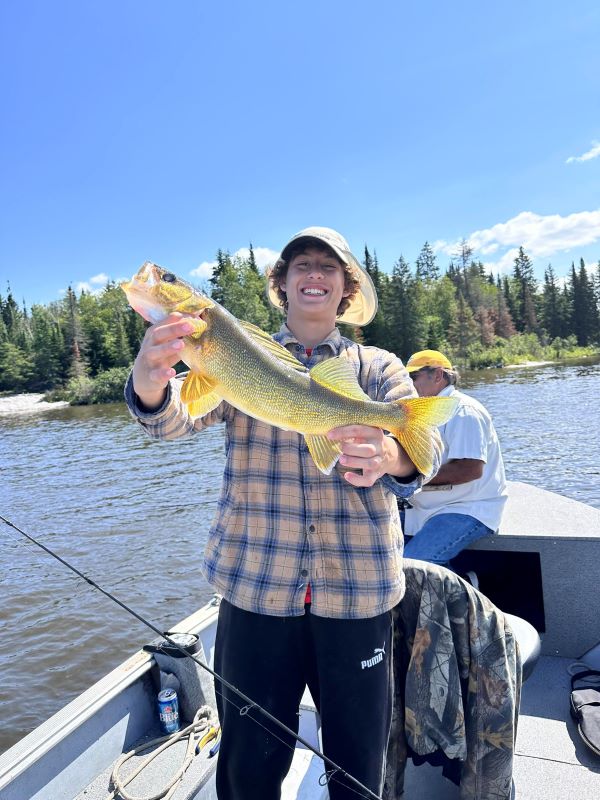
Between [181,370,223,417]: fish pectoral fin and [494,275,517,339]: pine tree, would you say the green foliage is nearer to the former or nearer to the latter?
[494,275,517,339]: pine tree

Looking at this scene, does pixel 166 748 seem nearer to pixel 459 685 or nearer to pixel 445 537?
pixel 459 685

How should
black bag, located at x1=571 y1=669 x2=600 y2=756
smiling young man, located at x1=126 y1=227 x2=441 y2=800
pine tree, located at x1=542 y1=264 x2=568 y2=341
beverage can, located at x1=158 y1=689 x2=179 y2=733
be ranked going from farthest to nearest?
pine tree, located at x1=542 y1=264 x2=568 y2=341, beverage can, located at x1=158 y1=689 x2=179 y2=733, black bag, located at x1=571 y1=669 x2=600 y2=756, smiling young man, located at x1=126 y1=227 x2=441 y2=800

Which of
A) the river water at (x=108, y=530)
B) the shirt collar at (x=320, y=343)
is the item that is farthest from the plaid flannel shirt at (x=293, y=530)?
the river water at (x=108, y=530)

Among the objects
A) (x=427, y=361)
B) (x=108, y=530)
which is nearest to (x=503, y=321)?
(x=108, y=530)

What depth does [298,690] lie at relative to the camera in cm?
218

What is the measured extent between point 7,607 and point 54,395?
51.9 m

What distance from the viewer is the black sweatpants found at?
6.73 feet

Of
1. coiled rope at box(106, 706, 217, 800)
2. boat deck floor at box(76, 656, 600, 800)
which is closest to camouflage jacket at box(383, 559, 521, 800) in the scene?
boat deck floor at box(76, 656, 600, 800)

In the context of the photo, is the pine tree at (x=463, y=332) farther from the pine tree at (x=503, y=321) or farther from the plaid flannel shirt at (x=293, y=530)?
the plaid flannel shirt at (x=293, y=530)

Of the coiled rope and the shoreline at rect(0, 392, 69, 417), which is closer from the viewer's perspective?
the coiled rope

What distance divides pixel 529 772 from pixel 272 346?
10.1 ft

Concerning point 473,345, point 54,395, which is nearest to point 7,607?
point 54,395

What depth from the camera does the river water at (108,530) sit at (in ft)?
26.0

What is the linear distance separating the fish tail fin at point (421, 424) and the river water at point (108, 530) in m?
6.73
